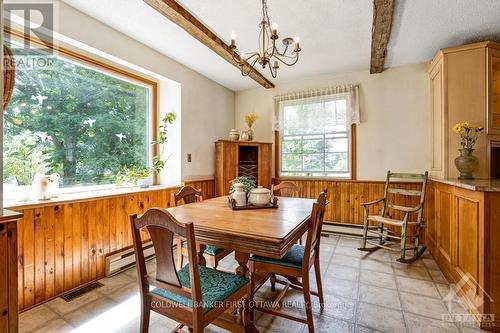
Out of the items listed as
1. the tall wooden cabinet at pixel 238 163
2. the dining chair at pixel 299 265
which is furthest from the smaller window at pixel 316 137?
the dining chair at pixel 299 265

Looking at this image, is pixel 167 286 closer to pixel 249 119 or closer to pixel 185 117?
pixel 185 117

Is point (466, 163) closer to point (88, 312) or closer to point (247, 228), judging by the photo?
point (247, 228)

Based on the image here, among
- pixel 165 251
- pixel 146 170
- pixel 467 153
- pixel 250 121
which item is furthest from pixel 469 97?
pixel 146 170

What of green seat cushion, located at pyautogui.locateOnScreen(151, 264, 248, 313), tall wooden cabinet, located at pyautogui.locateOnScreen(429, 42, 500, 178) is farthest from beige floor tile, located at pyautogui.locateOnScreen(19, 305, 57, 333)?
tall wooden cabinet, located at pyautogui.locateOnScreen(429, 42, 500, 178)

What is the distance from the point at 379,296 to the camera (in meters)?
2.02

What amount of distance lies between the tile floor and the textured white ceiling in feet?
8.43

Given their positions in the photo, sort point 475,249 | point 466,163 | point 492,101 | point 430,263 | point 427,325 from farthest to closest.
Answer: point 430,263
point 492,101
point 466,163
point 475,249
point 427,325

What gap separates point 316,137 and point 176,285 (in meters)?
3.31

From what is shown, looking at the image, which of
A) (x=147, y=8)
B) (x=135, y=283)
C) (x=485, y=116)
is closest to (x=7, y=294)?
(x=135, y=283)

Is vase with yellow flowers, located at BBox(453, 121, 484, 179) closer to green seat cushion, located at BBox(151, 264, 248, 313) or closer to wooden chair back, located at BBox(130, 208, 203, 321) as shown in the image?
green seat cushion, located at BBox(151, 264, 248, 313)

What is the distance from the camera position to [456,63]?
8.61 feet

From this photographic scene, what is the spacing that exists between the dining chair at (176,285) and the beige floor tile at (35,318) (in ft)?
3.44

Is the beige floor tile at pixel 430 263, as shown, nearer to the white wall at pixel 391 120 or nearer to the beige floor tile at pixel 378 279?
the beige floor tile at pixel 378 279

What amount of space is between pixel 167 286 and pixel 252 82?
145 inches
